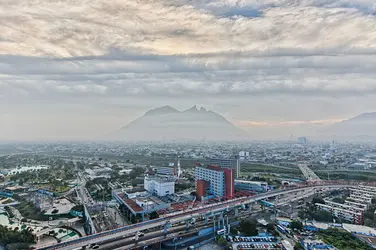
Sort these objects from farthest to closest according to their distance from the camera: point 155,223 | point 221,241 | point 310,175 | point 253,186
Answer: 1. point 310,175
2. point 253,186
3. point 155,223
4. point 221,241

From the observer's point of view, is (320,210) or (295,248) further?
(320,210)

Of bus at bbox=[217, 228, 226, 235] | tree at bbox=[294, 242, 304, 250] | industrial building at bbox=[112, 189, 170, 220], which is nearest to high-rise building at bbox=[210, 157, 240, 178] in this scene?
industrial building at bbox=[112, 189, 170, 220]

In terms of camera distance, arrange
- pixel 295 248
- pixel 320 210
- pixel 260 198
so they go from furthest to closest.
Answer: pixel 260 198
pixel 320 210
pixel 295 248

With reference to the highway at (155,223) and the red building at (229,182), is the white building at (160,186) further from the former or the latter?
the highway at (155,223)

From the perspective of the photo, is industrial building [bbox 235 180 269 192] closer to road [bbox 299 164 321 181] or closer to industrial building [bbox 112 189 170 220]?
industrial building [bbox 112 189 170 220]

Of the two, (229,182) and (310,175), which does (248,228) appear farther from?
(310,175)

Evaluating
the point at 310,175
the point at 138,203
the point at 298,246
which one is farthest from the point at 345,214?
the point at 310,175

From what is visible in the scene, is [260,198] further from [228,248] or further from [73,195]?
[73,195]

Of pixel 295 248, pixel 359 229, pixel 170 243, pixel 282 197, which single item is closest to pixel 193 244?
pixel 170 243
